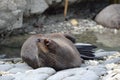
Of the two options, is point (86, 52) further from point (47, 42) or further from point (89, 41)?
point (89, 41)

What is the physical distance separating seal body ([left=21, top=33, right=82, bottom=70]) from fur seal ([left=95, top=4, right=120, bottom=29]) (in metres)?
7.52

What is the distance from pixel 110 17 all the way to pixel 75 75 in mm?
9287

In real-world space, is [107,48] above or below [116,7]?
below

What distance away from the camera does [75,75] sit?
604cm

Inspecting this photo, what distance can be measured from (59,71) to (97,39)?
6023 mm

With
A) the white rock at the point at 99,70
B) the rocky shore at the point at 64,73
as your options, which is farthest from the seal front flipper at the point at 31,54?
the white rock at the point at 99,70

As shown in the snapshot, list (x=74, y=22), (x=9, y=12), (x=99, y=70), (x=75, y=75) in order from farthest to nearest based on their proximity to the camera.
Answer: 1. (x=74, y=22)
2. (x=9, y=12)
3. (x=99, y=70)
4. (x=75, y=75)

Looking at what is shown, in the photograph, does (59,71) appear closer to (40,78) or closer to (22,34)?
(40,78)

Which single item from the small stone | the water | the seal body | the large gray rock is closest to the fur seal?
the water

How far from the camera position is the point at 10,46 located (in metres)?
11.1

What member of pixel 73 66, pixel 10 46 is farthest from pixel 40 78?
pixel 10 46

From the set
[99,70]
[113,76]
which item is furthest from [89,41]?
[113,76]

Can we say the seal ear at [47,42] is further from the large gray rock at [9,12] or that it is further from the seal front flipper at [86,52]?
the large gray rock at [9,12]

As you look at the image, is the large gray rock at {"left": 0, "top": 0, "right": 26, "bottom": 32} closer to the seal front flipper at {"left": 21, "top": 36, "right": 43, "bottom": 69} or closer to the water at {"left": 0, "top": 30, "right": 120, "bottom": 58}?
the water at {"left": 0, "top": 30, "right": 120, "bottom": 58}
